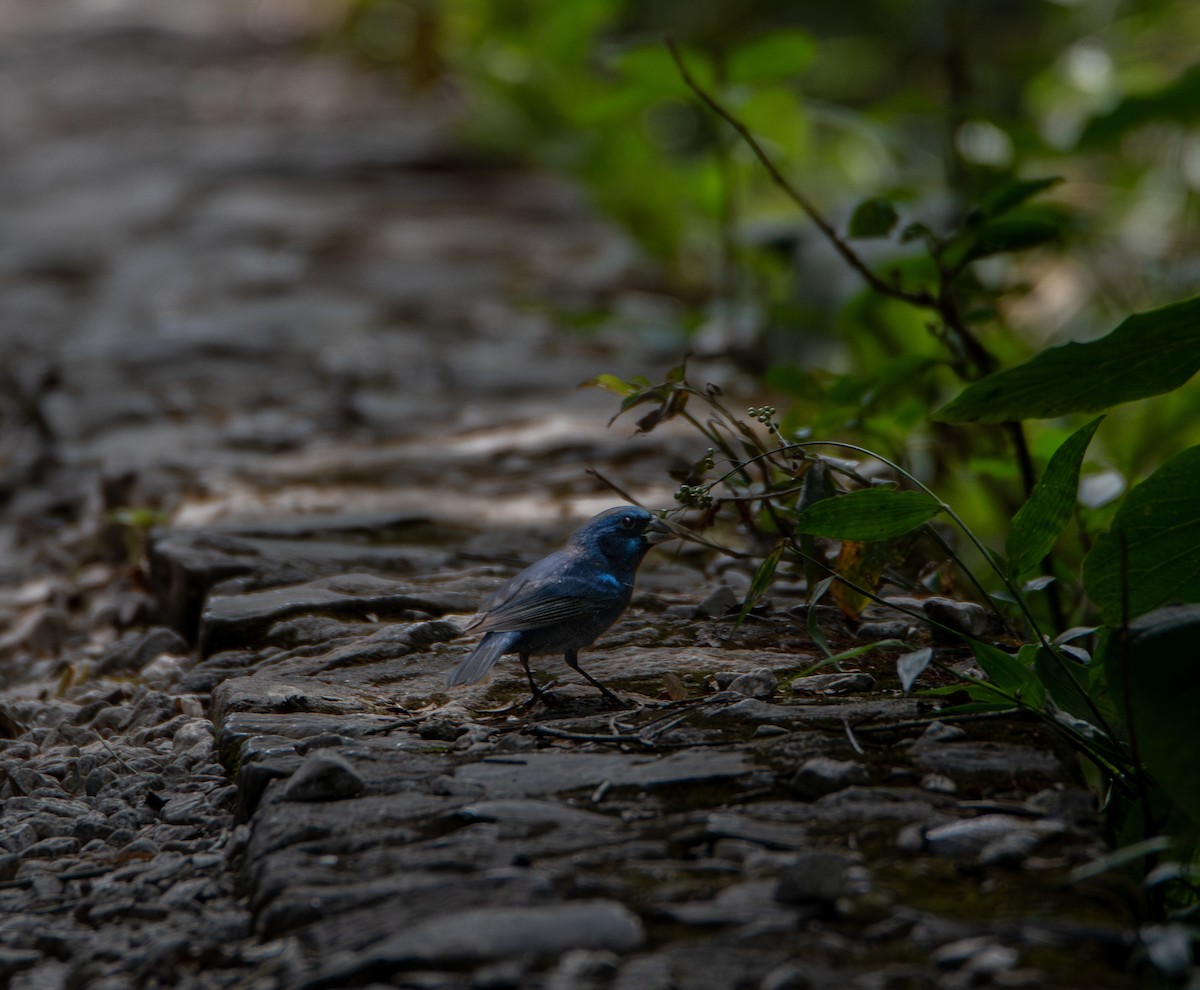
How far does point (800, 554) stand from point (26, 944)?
3.04ft

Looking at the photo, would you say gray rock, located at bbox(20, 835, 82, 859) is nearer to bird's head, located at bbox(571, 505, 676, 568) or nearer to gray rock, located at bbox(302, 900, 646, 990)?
gray rock, located at bbox(302, 900, 646, 990)

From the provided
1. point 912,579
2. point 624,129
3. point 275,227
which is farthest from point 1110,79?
point 275,227

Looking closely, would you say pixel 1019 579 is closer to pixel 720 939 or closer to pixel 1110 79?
pixel 720 939

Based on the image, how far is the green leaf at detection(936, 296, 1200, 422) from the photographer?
143 centimetres

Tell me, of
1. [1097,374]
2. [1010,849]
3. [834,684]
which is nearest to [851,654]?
[834,684]

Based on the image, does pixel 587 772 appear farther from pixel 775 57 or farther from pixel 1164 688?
pixel 775 57

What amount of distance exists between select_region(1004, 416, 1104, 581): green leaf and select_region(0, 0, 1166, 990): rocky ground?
0.69 feet

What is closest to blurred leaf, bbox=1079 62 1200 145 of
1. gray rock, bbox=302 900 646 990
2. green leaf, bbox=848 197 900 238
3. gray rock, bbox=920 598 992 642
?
green leaf, bbox=848 197 900 238

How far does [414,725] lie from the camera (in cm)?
165

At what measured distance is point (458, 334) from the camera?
397 centimetres

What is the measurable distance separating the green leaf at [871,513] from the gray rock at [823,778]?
0.85 feet

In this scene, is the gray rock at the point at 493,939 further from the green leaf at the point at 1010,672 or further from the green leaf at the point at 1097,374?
the green leaf at the point at 1097,374

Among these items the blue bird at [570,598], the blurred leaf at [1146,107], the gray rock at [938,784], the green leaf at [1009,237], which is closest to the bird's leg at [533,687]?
the blue bird at [570,598]

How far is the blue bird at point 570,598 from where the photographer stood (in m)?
1.69
